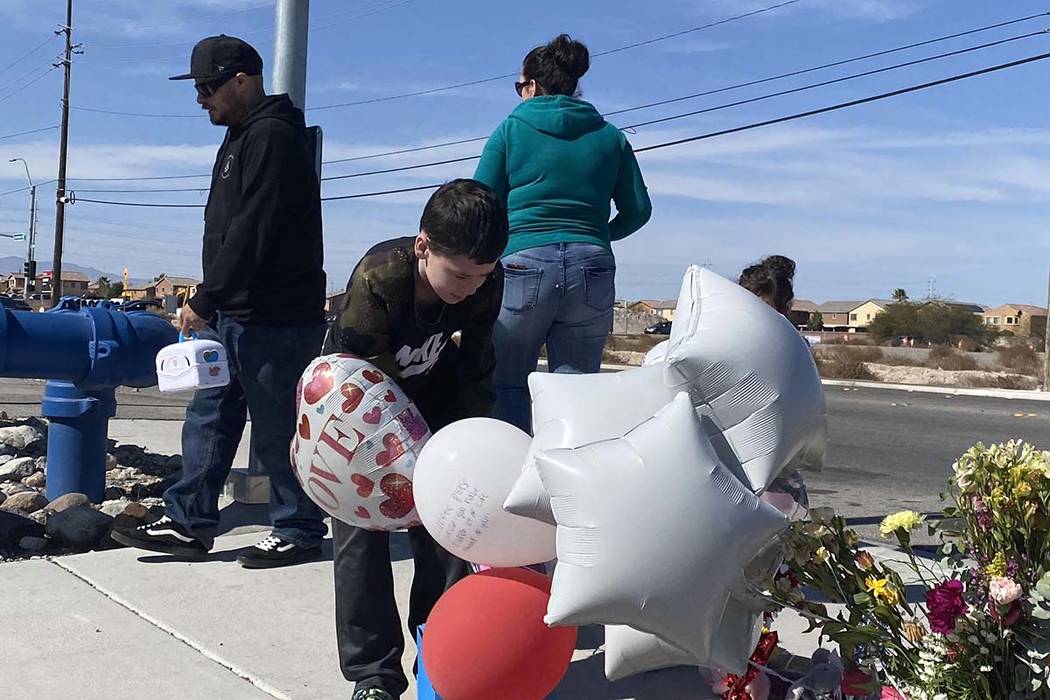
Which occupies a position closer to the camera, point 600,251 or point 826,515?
point 826,515

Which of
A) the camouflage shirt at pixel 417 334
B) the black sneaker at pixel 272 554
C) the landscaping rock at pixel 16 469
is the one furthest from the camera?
the landscaping rock at pixel 16 469

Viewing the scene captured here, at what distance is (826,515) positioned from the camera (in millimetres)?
2305

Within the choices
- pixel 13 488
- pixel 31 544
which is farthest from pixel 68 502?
pixel 13 488

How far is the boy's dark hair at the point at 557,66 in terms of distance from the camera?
3645 millimetres

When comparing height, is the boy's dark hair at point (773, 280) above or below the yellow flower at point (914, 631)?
above

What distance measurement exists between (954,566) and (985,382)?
83.2ft

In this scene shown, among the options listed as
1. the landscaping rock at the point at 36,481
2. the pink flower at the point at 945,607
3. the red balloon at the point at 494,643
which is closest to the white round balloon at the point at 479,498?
the red balloon at the point at 494,643

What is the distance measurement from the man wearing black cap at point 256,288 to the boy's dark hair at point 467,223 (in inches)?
56.4

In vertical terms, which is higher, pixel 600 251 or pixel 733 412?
pixel 600 251

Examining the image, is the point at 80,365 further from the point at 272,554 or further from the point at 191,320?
the point at 272,554

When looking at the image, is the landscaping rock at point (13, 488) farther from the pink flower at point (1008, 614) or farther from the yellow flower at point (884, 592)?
the pink flower at point (1008, 614)

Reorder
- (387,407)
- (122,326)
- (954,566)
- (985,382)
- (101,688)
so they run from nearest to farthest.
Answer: (954,566), (387,407), (101,688), (122,326), (985,382)

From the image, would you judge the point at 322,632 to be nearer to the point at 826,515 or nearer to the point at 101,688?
the point at 101,688

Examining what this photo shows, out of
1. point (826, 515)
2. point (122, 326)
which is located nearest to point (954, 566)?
point (826, 515)
